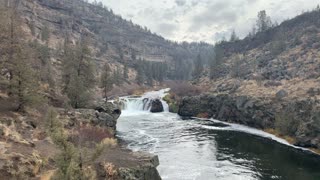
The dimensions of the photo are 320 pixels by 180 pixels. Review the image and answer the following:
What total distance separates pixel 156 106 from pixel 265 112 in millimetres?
42080

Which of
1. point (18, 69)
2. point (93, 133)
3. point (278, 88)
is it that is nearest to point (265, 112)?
point (278, 88)

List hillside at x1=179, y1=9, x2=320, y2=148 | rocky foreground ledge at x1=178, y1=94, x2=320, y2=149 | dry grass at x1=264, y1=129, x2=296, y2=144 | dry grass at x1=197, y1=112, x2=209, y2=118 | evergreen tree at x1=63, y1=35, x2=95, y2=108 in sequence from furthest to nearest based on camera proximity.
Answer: dry grass at x1=197, y1=112, x2=209, y2=118
hillside at x1=179, y1=9, x2=320, y2=148
dry grass at x1=264, y1=129, x2=296, y2=144
evergreen tree at x1=63, y1=35, x2=95, y2=108
rocky foreground ledge at x1=178, y1=94, x2=320, y2=149

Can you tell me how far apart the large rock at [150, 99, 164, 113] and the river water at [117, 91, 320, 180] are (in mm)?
24378

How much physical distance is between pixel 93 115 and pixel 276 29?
146256 millimetres

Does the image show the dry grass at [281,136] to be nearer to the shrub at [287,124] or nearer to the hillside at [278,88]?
the hillside at [278,88]

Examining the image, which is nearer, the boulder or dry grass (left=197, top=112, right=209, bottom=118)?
the boulder

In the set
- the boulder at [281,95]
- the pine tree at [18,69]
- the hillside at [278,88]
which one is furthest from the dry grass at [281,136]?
the pine tree at [18,69]

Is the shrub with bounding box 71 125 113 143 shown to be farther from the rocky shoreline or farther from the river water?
the rocky shoreline

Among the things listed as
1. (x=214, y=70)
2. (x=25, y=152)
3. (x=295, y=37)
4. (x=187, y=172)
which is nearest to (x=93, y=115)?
(x=187, y=172)

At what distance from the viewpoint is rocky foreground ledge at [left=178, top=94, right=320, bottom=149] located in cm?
6616

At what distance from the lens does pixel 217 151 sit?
198ft

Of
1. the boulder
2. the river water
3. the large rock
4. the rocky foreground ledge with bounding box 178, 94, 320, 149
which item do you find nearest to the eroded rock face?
the rocky foreground ledge with bounding box 178, 94, 320, 149

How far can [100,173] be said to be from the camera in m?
30.6

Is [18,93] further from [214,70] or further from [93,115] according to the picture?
[214,70]
